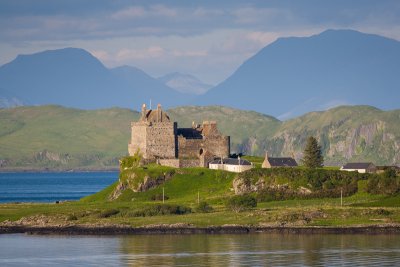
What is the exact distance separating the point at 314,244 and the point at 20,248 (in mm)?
30147

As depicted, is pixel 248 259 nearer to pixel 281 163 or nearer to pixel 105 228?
pixel 105 228

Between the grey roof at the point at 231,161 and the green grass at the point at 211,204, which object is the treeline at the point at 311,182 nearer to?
the green grass at the point at 211,204

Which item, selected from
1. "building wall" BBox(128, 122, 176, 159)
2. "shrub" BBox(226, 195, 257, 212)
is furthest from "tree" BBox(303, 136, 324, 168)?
"shrub" BBox(226, 195, 257, 212)

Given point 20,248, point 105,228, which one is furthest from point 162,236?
point 20,248

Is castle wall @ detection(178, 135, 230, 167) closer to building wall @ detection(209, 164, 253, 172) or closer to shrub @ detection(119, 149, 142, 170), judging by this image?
building wall @ detection(209, 164, 253, 172)

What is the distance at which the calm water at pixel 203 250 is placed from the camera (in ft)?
341

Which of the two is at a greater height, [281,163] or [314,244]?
[281,163]

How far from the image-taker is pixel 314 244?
382 feet

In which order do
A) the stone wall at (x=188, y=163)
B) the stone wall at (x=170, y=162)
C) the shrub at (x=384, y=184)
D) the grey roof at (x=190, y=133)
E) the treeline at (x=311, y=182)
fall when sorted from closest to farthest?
the shrub at (x=384, y=184) → the treeline at (x=311, y=182) → the stone wall at (x=170, y=162) → the stone wall at (x=188, y=163) → the grey roof at (x=190, y=133)

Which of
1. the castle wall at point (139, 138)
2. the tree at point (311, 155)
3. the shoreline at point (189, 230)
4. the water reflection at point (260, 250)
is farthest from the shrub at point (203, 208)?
the castle wall at point (139, 138)

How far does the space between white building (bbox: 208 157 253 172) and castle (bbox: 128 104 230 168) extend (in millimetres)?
1753

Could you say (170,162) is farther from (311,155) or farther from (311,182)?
(311,182)

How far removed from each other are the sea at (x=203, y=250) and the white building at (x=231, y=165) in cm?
4069

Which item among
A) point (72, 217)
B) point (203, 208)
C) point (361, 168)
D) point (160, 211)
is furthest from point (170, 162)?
point (72, 217)
